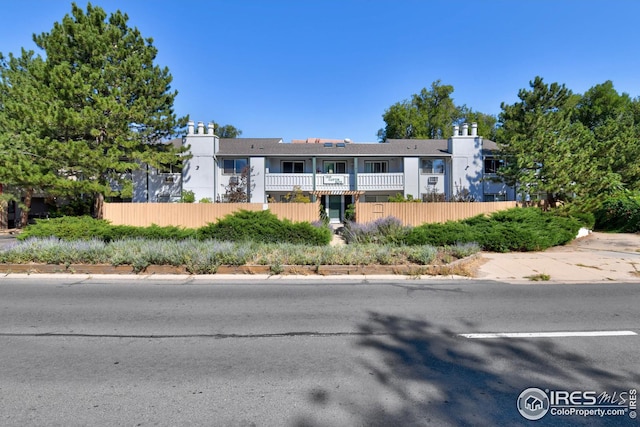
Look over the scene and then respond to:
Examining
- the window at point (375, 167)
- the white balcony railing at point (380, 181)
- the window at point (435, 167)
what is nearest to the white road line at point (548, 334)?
the white balcony railing at point (380, 181)

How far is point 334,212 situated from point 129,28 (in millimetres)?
17951

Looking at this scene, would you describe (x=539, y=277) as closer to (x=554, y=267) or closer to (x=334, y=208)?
(x=554, y=267)

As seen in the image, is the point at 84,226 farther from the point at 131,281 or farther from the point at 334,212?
the point at 334,212

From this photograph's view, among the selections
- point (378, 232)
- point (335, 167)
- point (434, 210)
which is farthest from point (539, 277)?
point (335, 167)

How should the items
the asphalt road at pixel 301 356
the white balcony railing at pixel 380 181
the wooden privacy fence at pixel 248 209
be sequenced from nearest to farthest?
the asphalt road at pixel 301 356 < the wooden privacy fence at pixel 248 209 < the white balcony railing at pixel 380 181

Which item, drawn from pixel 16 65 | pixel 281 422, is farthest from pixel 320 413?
pixel 16 65

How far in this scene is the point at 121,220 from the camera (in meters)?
17.7

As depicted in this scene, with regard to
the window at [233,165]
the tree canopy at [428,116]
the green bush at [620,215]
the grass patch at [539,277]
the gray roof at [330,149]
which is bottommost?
the grass patch at [539,277]

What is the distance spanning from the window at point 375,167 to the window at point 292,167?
17.3 ft

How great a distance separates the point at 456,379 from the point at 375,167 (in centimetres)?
2631

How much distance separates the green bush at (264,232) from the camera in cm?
1261

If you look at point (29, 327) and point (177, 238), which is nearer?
point (29, 327)

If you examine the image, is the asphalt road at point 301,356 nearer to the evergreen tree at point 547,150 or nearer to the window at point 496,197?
the evergreen tree at point 547,150

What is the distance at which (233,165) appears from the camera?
27.2m
